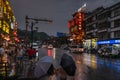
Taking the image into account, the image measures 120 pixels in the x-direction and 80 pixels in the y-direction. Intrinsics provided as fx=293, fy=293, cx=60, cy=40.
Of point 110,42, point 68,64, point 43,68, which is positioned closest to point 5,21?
point 110,42

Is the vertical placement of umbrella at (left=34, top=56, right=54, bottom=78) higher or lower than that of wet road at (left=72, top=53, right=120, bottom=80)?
higher

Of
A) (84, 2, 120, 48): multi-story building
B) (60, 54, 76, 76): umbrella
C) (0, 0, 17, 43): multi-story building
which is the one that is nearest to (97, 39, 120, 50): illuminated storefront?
(84, 2, 120, 48): multi-story building

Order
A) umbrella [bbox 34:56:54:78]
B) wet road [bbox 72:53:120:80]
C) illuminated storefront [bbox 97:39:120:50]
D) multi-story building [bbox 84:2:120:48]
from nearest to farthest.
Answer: umbrella [bbox 34:56:54:78] → wet road [bbox 72:53:120:80] → illuminated storefront [bbox 97:39:120:50] → multi-story building [bbox 84:2:120:48]

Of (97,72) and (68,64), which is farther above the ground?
(68,64)

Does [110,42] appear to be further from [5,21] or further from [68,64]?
[68,64]

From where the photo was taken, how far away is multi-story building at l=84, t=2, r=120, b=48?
8356 centimetres

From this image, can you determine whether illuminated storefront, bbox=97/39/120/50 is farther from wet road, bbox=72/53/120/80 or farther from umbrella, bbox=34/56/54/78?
umbrella, bbox=34/56/54/78

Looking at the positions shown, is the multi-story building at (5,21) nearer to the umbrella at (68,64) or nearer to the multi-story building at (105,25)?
the multi-story building at (105,25)

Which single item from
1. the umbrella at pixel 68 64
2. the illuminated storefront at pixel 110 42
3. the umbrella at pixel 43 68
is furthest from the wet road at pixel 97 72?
the illuminated storefront at pixel 110 42

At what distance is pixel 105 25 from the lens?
93.8 m

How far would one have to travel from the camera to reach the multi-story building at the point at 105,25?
8356 centimetres

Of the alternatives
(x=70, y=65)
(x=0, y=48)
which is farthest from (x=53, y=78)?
(x=0, y=48)

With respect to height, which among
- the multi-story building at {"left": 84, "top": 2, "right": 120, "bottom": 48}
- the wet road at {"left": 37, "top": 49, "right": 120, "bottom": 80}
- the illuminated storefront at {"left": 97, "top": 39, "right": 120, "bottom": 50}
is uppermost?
the multi-story building at {"left": 84, "top": 2, "right": 120, "bottom": 48}

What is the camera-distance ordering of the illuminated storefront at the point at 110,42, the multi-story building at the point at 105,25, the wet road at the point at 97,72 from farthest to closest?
the multi-story building at the point at 105,25 < the illuminated storefront at the point at 110,42 < the wet road at the point at 97,72
